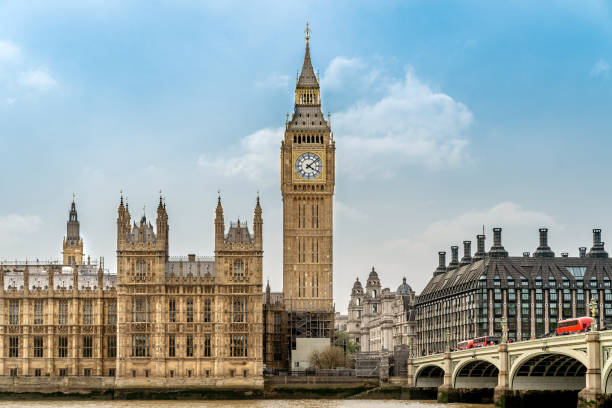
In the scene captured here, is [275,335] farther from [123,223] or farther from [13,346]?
[13,346]

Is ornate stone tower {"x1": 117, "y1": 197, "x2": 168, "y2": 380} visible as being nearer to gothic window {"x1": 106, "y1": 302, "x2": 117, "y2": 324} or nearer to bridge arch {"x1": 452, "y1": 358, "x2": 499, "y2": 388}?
gothic window {"x1": 106, "y1": 302, "x2": 117, "y2": 324}

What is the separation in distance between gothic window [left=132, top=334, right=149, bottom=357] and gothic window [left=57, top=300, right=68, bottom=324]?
31.9 feet

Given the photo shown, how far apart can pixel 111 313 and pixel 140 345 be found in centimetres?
755

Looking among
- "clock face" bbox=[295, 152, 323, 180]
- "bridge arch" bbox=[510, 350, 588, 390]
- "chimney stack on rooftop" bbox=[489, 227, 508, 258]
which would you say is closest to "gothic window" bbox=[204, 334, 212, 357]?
"clock face" bbox=[295, 152, 323, 180]

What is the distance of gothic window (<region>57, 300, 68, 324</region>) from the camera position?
12825 cm

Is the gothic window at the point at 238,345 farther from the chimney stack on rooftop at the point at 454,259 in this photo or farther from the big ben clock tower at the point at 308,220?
the chimney stack on rooftop at the point at 454,259

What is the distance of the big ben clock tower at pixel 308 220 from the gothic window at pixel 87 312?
2354cm

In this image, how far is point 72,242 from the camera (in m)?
186

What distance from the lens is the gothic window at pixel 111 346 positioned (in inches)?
5044

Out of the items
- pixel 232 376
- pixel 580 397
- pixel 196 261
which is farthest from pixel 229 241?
pixel 580 397

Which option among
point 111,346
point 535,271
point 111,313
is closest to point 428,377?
point 535,271

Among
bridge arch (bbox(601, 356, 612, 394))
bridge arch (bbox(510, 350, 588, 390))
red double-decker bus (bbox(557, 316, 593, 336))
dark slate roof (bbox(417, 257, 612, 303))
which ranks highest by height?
dark slate roof (bbox(417, 257, 612, 303))

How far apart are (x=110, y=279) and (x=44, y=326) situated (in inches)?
349

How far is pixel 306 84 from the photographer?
488 feet
